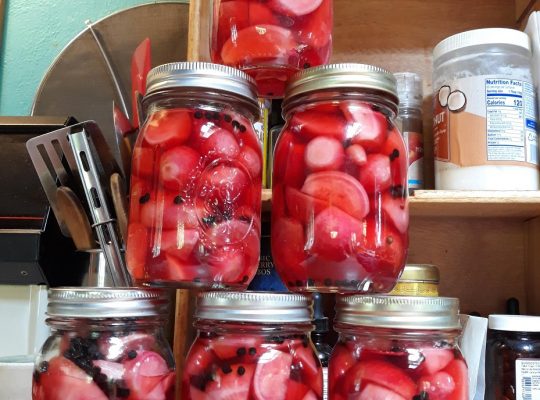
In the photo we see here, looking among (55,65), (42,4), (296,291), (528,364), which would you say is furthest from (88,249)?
(42,4)

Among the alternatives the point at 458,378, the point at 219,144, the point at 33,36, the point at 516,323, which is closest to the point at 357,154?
Answer: the point at 219,144

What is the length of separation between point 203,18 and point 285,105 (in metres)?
0.32

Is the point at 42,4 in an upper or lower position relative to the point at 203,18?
upper

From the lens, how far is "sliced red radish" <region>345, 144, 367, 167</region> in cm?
58

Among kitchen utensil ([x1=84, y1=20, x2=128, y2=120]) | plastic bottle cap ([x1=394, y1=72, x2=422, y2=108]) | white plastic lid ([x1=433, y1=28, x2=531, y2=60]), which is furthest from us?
kitchen utensil ([x1=84, y1=20, x2=128, y2=120])

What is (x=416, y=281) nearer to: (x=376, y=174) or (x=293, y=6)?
(x=376, y=174)

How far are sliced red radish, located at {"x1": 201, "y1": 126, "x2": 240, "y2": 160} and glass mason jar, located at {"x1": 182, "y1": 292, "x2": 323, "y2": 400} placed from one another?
0.14m

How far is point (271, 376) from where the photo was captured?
1.79ft

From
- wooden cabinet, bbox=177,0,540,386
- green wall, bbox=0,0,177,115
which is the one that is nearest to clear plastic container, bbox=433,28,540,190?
wooden cabinet, bbox=177,0,540,386

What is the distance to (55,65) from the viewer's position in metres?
1.13

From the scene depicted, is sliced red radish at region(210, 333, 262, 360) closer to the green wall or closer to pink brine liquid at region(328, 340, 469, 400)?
pink brine liquid at region(328, 340, 469, 400)

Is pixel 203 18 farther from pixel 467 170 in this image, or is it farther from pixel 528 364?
pixel 528 364

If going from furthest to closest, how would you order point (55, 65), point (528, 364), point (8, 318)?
point (55, 65)
point (8, 318)
point (528, 364)

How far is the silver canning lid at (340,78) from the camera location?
23.4 inches
